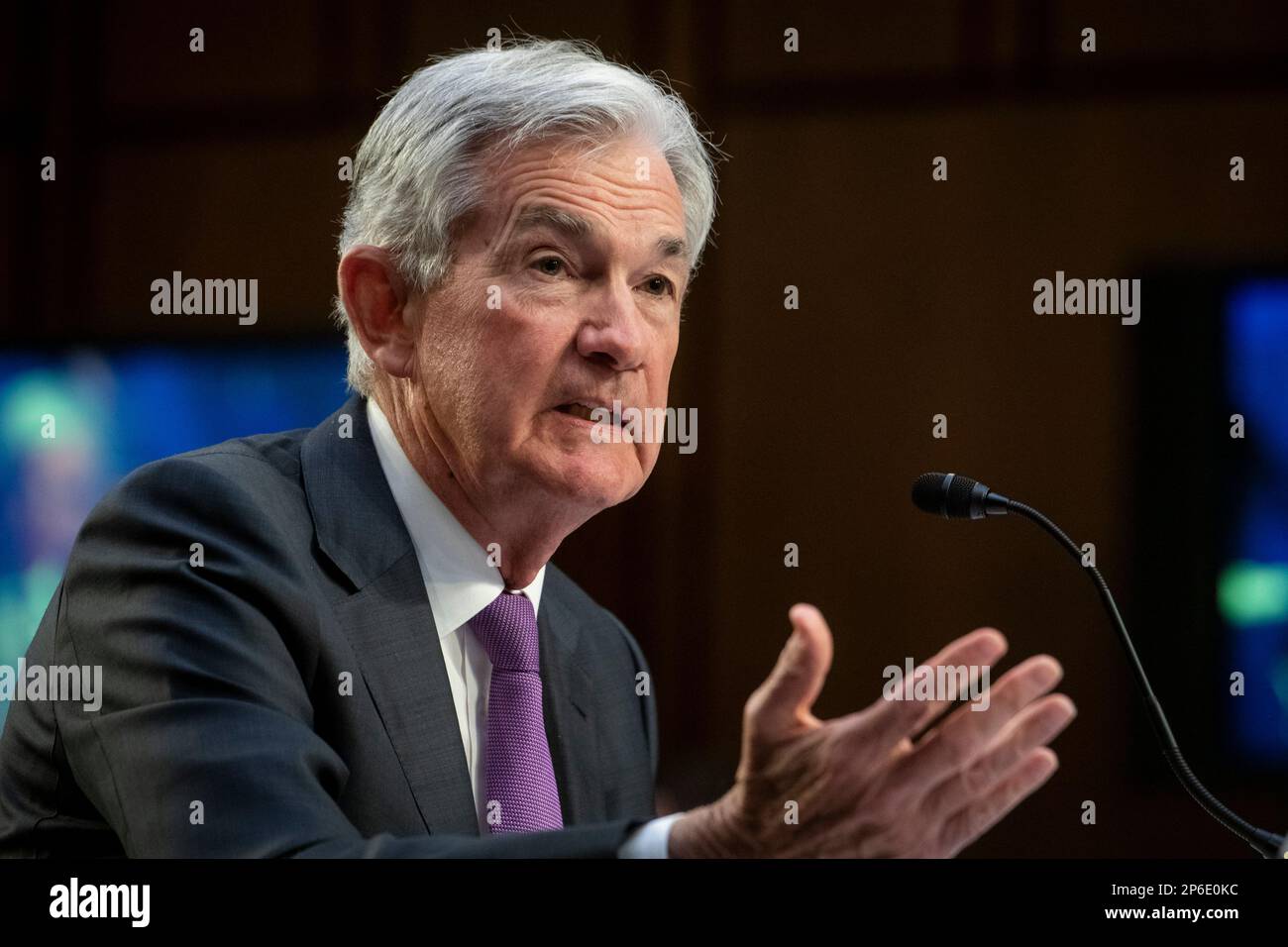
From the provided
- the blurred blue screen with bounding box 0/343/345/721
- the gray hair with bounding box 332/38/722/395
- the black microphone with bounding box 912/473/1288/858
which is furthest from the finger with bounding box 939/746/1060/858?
the blurred blue screen with bounding box 0/343/345/721

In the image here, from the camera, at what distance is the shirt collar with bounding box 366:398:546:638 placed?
1727 millimetres

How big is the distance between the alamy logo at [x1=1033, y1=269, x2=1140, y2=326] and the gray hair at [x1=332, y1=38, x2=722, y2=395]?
809 mm

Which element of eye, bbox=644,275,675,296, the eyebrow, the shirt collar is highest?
the eyebrow

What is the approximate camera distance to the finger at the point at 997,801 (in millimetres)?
1252

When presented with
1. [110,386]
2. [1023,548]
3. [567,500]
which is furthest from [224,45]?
[1023,548]

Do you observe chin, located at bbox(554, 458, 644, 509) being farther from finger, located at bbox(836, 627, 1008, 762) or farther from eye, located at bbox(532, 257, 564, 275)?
finger, located at bbox(836, 627, 1008, 762)

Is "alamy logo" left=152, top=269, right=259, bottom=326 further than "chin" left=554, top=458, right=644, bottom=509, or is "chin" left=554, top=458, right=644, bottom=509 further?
"alamy logo" left=152, top=269, right=259, bottom=326

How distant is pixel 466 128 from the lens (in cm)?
180

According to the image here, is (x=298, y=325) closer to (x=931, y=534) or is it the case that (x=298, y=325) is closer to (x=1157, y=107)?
(x=931, y=534)

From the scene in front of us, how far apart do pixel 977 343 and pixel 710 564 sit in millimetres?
609

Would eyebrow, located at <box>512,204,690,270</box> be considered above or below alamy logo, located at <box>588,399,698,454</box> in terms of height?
above

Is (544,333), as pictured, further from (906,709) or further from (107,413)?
(107,413)
